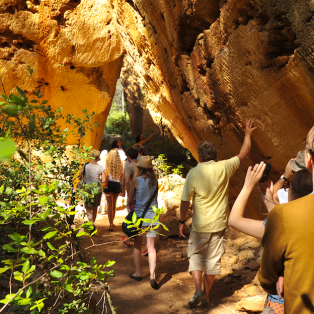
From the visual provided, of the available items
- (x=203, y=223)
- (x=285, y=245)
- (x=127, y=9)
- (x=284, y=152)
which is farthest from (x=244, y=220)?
(x=127, y=9)

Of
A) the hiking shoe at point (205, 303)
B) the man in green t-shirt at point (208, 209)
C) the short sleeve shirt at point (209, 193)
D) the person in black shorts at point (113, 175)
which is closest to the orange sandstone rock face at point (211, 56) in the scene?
the man in green t-shirt at point (208, 209)

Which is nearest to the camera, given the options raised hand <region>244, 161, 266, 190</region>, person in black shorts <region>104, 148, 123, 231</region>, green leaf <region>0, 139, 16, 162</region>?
green leaf <region>0, 139, 16, 162</region>

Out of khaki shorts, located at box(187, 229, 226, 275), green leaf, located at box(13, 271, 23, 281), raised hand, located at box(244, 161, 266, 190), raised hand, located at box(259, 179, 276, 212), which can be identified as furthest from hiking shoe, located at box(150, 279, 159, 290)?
raised hand, located at box(244, 161, 266, 190)

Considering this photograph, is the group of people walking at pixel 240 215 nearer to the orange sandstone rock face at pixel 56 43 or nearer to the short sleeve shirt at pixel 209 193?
the short sleeve shirt at pixel 209 193

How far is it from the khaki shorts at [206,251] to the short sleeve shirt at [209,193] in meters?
0.09

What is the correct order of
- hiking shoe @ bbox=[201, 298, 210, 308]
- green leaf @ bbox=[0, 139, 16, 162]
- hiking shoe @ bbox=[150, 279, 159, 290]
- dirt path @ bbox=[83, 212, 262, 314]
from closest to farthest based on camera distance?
green leaf @ bbox=[0, 139, 16, 162]
hiking shoe @ bbox=[201, 298, 210, 308]
dirt path @ bbox=[83, 212, 262, 314]
hiking shoe @ bbox=[150, 279, 159, 290]

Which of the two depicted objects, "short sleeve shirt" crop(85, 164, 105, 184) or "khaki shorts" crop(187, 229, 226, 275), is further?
"short sleeve shirt" crop(85, 164, 105, 184)

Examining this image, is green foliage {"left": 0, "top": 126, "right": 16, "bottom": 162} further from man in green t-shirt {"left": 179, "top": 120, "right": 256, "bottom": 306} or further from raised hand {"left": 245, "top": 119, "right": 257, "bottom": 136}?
raised hand {"left": 245, "top": 119, "right": 257, "bottom": 136}

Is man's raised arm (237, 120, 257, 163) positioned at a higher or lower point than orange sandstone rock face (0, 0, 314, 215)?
lower

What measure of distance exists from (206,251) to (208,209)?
1.63 ft

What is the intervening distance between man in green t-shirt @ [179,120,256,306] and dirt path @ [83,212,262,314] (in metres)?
0.38

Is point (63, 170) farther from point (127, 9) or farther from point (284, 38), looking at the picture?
point (127, 9)

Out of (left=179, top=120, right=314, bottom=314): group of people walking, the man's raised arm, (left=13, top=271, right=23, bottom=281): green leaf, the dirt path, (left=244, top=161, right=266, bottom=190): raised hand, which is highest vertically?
the man's raised arm

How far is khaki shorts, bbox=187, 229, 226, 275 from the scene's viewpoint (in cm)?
344
